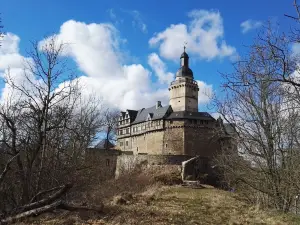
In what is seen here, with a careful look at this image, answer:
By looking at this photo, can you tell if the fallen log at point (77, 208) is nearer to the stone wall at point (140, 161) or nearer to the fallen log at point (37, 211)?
the fallen log at point (37, 211)

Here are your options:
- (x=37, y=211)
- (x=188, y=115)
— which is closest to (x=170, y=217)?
(x=37, y=211)

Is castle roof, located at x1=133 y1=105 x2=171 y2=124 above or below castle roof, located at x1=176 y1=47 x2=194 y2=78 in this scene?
below

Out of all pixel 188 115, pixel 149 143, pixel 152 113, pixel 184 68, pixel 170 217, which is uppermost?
pixel 184 68

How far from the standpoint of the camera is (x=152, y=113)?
56.8 meters

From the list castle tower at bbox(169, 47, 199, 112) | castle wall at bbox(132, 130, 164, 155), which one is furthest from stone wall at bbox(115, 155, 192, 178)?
castle tower at bbox(169, 47, 199, 112)

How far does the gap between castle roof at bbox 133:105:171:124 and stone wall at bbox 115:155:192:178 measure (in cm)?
1438

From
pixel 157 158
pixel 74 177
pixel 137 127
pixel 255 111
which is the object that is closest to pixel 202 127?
pixel 137 127

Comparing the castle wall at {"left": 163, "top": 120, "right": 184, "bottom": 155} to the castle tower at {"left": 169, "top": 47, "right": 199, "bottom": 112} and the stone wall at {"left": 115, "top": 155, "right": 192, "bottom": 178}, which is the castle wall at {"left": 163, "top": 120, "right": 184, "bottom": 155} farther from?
the stone wall at {"left": 115, "top": 155, "right": 192, "bottom": 178}

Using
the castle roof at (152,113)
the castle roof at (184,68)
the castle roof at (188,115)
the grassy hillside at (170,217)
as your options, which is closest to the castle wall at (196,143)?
the castle roof at (188,115)

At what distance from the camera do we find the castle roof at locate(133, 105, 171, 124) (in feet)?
179

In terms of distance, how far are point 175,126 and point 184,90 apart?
660 centimetres

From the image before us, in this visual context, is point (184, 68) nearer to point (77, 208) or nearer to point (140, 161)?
point (140, 161)

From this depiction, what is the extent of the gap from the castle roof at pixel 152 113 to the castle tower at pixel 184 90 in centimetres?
196

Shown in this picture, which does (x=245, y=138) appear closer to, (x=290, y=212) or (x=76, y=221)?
(x=290, y=212)
